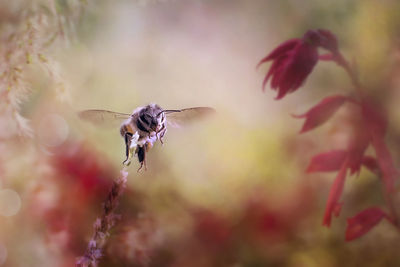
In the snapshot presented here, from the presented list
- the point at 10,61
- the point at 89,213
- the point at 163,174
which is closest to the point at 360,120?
the point at 163,174

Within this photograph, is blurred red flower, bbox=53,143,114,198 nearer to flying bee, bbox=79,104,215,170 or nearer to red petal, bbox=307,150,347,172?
flying bee, bbox=79,104,215,170

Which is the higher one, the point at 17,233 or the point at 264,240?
the point at 17,233

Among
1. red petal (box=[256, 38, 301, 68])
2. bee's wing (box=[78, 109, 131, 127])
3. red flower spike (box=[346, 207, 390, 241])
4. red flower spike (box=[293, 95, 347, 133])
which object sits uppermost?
red petal (box=[256, 38, 301, 68])

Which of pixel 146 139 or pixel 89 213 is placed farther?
pixel 89 213

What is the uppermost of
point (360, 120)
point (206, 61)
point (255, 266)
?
point (206, 61)

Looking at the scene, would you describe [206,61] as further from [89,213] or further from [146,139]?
[89,213]

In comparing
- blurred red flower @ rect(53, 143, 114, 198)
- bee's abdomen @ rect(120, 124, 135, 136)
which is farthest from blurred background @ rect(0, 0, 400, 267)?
bee's abdomen @ rect(120, 124, 135, 136)

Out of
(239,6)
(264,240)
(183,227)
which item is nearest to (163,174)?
(183,227)

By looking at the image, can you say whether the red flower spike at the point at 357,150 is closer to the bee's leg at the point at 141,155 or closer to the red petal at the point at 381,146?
the red petal at the point at 381,146
